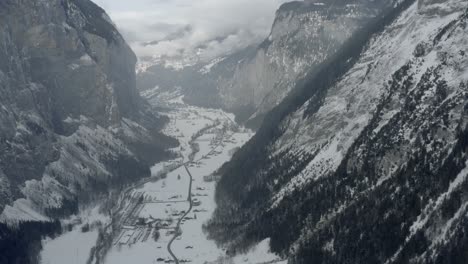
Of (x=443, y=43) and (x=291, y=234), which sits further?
(x=443, y=43)

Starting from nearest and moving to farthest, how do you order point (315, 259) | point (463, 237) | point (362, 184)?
1. point (463, 237)
2. point (315, 259)
3. point (362, 184)

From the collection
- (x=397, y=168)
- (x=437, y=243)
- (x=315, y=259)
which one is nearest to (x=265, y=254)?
(x=315, y=259)

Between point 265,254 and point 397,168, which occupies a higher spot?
point 397,168

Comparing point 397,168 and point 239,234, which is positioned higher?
point 397,168

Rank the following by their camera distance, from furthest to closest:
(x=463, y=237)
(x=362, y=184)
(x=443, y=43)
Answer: (x=443, y=43) < (x=362, y=184) < (x=463, y=237)

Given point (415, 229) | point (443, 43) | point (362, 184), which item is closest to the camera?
point (415, 229)

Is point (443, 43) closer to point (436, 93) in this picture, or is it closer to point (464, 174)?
point (436, 93)

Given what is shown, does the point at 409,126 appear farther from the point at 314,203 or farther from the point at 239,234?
the point at 239,234

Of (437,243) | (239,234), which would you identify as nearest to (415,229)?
(437,243)

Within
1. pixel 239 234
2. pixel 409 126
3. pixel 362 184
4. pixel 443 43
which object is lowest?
pixel 239 234
